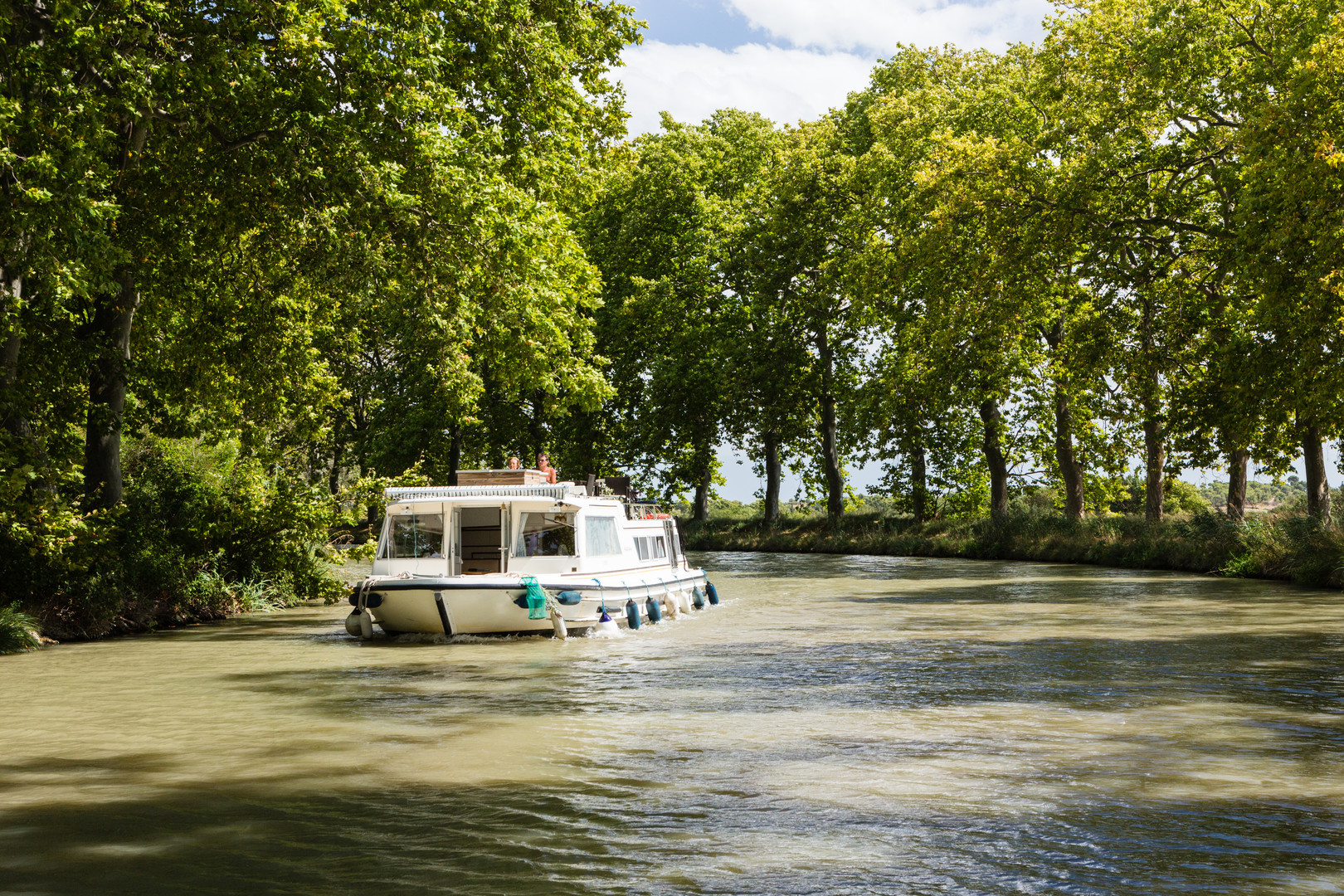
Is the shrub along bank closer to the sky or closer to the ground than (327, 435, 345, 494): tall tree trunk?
closer to the ground

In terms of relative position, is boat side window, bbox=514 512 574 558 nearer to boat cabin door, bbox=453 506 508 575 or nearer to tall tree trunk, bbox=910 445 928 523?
boat cabin door, bbox=453 506 508 575

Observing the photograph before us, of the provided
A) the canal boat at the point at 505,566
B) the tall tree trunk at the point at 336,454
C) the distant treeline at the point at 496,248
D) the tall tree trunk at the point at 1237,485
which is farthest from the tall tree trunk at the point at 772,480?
the canal boat at the point at 505,566

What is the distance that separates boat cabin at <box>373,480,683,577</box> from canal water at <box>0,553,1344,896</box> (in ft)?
8.29

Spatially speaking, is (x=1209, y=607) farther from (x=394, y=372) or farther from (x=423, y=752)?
(x=394, y=372)

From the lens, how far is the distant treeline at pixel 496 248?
62.2 feet

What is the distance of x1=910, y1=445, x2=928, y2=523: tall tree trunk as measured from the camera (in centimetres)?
5356

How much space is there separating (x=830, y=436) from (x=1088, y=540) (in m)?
17.4

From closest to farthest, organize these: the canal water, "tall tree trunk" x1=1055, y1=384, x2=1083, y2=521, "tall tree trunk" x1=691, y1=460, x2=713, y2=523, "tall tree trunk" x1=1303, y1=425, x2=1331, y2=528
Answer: the canal water
"tall tree trunk" x1=1303, y1=425, x2=1331, y2=528
"tall tree trunk" x1=1055, y1=384, x2=1083, y2=521
"tall tree trunk" x1=691, y1=460, x2=713, y2=523

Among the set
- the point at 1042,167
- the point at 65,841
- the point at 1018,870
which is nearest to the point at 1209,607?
the point at 1042,167

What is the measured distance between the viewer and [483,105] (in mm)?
25766

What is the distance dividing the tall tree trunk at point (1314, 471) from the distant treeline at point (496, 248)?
3.7 inches

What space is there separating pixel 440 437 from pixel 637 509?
96.0 feet

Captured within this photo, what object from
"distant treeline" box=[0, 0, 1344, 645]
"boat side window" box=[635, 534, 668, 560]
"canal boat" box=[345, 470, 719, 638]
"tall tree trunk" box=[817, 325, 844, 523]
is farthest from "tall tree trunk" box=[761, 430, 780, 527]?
"canal boat" box=[345, 470, 719, 638]

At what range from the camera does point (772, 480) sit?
5938 cm
